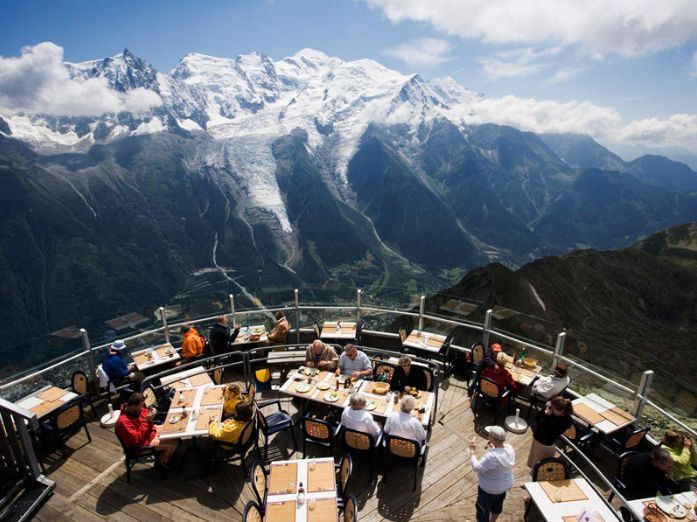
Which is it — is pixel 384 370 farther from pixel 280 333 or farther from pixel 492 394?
pixel 280 333

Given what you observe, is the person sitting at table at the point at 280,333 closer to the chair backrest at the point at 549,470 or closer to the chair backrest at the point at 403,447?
the chair backrest at the point at 403,447

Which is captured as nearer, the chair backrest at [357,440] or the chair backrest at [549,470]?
the chair backrest at [549,470]

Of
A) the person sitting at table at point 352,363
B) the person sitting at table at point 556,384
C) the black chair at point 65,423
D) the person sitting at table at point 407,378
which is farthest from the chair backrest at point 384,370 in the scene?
the black chair at point 65,423

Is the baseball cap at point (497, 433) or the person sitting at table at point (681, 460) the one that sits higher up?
the baseball cap at point (497, 433)

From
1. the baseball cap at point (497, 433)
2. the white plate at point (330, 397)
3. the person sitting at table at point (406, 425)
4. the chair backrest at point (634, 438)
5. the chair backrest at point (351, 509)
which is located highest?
the baseball cap at point (497, 433)

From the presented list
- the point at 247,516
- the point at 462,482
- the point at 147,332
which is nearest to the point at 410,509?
the point at 462,482

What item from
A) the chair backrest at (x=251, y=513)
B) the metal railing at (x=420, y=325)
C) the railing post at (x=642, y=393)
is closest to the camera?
the chair backrest at (x=251, y=513)

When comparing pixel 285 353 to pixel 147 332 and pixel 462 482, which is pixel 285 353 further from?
pixel 462 482
